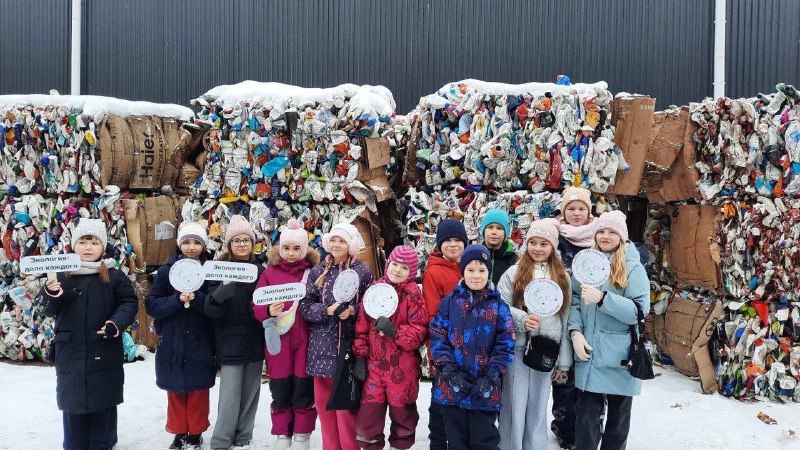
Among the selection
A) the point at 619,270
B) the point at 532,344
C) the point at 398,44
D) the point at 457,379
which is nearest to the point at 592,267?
the point at 619,270

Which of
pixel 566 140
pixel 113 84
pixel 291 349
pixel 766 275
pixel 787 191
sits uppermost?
pixel 113 84

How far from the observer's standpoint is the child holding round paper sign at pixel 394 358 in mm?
3754

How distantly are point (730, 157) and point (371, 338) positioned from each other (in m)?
3.65

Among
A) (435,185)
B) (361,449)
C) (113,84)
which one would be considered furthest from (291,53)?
(361,449)

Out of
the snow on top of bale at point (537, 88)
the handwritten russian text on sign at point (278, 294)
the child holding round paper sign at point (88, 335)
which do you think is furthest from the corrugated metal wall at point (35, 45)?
the handwritten russian text on sign at point (278, 294)

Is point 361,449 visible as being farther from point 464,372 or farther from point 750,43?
point 750,43

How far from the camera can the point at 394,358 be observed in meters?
3.78

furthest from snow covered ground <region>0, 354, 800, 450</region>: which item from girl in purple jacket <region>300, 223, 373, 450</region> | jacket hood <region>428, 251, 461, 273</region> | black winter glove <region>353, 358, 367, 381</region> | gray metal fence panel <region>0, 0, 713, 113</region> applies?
gray metal fence panel <region>0, 0, 713, 113</region>

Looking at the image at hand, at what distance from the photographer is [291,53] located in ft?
35.9

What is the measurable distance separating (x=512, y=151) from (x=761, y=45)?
6.59 metres

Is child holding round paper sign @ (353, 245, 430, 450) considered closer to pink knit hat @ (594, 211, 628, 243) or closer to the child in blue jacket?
the child in blue jacket

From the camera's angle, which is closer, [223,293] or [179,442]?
[223,293]

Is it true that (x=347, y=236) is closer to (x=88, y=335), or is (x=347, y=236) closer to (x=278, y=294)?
(x=278, y=294)

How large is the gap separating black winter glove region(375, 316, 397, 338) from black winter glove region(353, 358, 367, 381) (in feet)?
1.02
